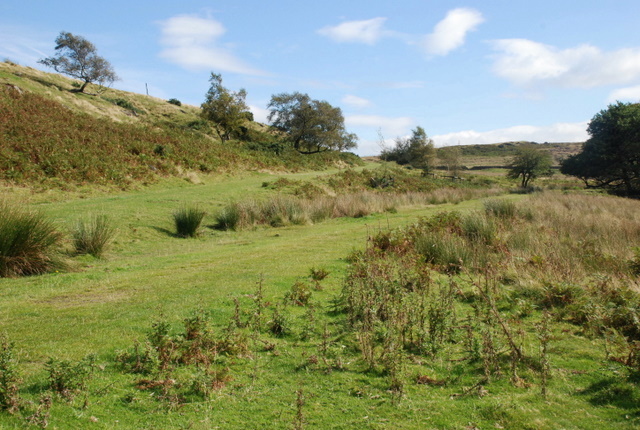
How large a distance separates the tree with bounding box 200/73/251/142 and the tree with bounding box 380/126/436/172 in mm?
28824

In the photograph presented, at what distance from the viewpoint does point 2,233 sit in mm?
7344

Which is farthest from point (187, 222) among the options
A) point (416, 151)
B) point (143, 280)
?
point (416, 151)

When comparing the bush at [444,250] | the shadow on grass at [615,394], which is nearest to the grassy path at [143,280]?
the bush at [444,250]

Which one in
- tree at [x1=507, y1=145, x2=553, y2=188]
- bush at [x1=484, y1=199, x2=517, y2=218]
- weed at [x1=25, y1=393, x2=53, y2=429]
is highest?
tree at [x1=507, y1=145, x2=553, y2=188]

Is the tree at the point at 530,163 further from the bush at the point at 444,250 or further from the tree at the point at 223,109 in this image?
the bush at the point at 444,250

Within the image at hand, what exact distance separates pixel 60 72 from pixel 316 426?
5812 centimetres

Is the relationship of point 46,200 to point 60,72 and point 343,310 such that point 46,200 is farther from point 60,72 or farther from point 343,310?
point 60,72

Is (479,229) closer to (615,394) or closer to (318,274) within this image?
(318,274)

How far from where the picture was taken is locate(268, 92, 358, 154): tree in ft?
200

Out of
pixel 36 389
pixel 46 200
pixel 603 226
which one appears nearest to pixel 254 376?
pixel 36 389

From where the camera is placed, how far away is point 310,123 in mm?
61250

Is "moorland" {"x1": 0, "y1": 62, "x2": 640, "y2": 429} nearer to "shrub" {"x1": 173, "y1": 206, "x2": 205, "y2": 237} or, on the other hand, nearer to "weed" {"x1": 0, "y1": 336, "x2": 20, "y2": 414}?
"weed" {"x1": 0, "y1": 336, "x2": 20, "y2": 414}

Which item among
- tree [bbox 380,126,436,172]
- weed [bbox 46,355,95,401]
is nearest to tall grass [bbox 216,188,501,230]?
weed [bbox 46,355,95,401]

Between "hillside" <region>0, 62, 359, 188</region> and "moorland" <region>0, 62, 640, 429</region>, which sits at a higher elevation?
"hillside" <region>0, 62, 359, 188</region>
